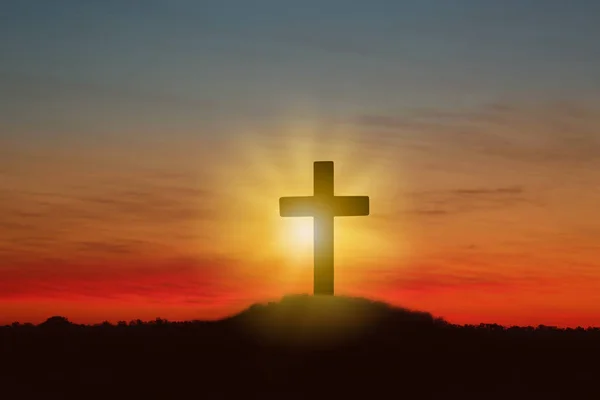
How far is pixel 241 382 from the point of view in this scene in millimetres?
17844

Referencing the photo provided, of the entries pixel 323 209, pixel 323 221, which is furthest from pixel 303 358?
pixel 323 209

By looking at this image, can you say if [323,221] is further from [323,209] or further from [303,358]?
[303,358]

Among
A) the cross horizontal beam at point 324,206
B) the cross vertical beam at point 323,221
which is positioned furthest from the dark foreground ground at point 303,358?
the cross horizontal beam at point 324,206

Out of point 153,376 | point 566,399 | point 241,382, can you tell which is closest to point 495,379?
point 566,399

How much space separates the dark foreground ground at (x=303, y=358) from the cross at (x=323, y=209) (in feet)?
4.59

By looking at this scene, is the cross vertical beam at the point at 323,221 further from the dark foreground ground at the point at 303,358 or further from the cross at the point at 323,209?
the dark foreground ground at the point at 303,358

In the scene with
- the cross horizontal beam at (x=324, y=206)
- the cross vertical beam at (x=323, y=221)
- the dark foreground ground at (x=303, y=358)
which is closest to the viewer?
the dark foreground ground at (x=303, y=358)

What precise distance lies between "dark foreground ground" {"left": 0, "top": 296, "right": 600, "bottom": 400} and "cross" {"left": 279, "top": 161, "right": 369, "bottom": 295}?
→ 1.40 meters

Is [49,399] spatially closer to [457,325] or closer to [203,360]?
[203,360]

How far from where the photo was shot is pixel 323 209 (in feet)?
83.8

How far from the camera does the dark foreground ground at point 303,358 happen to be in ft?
57.5

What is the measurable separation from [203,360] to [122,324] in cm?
515

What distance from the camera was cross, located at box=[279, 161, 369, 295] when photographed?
82.8ft

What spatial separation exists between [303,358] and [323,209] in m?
6.61
